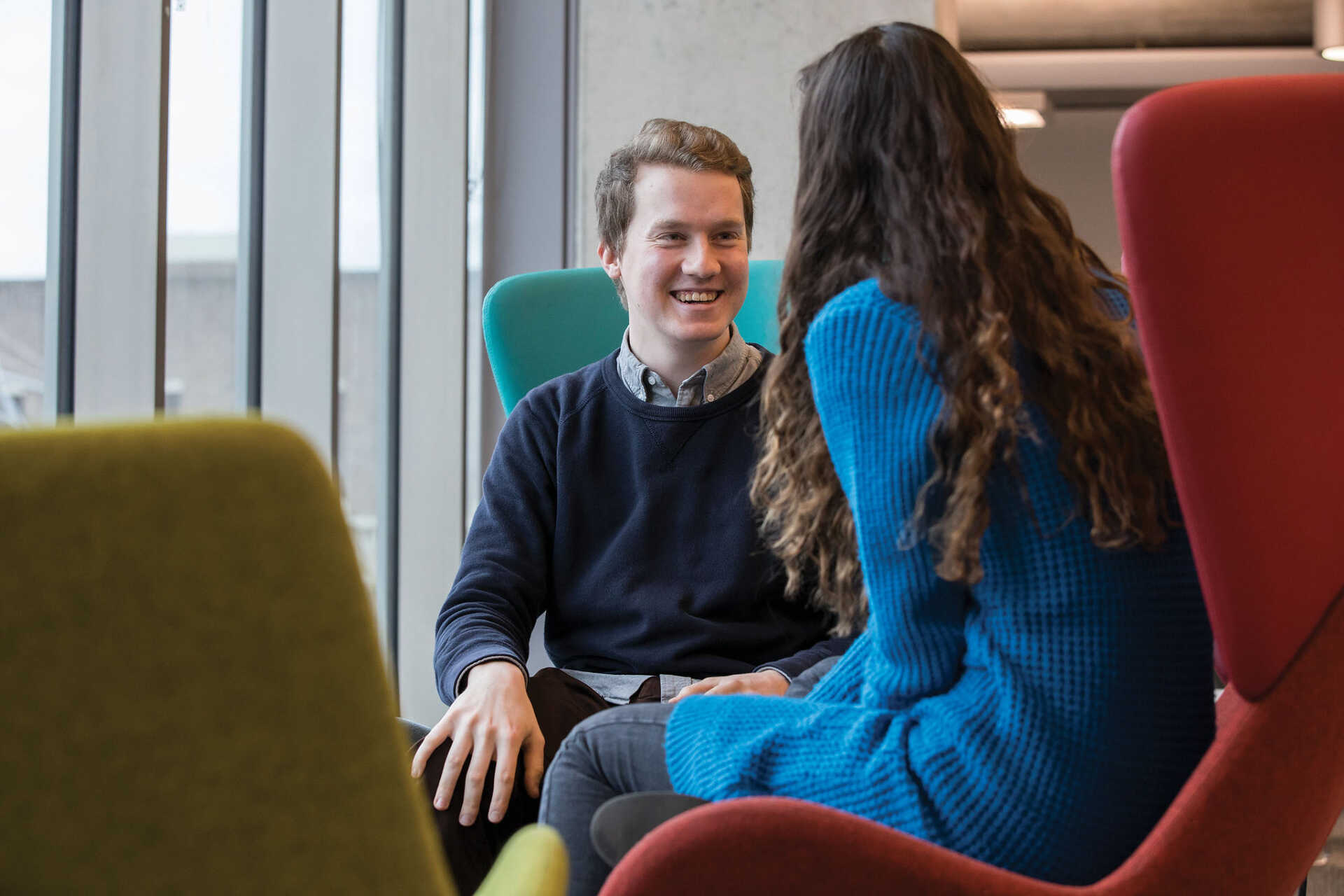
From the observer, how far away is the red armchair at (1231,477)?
2.81 ft

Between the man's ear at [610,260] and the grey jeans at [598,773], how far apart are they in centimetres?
88

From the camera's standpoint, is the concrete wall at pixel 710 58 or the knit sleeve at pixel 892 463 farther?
the concrete wall at pixel 710 58

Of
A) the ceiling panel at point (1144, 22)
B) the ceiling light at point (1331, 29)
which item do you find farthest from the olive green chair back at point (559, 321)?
the ceiling panel at point (1144, 22)

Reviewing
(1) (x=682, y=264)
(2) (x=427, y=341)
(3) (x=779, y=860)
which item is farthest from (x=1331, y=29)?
(3) (x=779, y=860)

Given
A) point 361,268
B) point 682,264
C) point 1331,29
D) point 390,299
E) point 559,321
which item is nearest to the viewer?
point 682,264

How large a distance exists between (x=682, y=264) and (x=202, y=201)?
0.98 metres

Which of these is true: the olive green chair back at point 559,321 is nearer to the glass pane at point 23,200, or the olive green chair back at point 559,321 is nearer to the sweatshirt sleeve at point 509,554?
the sweatshirt sleeve at point 509,554

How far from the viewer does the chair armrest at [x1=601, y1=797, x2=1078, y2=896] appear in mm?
899

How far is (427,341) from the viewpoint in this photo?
308 cm

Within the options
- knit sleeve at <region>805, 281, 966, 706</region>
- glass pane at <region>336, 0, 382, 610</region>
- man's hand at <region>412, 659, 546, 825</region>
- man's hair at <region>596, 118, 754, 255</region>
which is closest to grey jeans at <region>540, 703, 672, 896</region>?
man's hand at <region>412, 659, 546, 825</region>

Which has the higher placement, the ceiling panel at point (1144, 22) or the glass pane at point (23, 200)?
the ceiling panel at point (1144, 22)

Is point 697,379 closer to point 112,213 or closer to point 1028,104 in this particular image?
point 112,213

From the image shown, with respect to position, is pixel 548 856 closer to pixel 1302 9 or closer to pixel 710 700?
pixel 710 700

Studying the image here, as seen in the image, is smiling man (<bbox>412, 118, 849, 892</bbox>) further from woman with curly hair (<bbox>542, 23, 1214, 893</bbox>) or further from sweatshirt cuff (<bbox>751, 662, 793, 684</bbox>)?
woman with curly hair (<bbox>542, 23, 1214, 893</bbox>)
